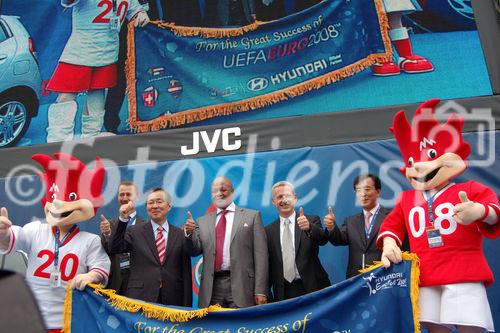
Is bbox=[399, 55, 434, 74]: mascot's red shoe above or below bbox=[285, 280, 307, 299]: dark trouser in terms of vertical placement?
above

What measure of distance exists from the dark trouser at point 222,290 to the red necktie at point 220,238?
0.21 ft

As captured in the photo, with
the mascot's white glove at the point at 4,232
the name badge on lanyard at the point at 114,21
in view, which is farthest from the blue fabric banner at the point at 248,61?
the mascot's white glove at the point at 4,232

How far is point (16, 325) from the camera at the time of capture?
0.92m

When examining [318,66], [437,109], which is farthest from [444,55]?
[318,66]

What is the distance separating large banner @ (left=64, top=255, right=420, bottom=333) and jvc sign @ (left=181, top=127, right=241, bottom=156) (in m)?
2.25

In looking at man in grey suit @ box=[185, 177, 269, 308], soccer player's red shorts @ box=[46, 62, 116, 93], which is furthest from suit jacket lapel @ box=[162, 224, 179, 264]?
soccer player's red shorts @ box=[46, 62, 116, 93]

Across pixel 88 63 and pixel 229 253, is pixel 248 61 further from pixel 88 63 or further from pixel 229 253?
pixel 229 253

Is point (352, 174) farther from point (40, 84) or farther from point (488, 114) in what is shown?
point (40, 84)

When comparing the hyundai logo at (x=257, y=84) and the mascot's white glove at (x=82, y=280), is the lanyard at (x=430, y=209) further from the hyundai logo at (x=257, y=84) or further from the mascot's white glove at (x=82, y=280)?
the hyundai logo at (x=257, y=84)

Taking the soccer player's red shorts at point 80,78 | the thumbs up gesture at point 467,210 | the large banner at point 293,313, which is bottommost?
the large banner at point 293,313

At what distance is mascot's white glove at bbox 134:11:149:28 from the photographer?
22.7 ft

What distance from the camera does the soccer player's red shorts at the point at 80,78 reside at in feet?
22.3

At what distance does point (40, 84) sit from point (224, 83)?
2.18 m

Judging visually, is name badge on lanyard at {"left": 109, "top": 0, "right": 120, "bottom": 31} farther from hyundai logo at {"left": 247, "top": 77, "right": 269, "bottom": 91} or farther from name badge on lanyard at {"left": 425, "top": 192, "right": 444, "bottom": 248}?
name badge on lanyard at {"left": 425, "top": 192, "right": 444, "bottom": 248}
